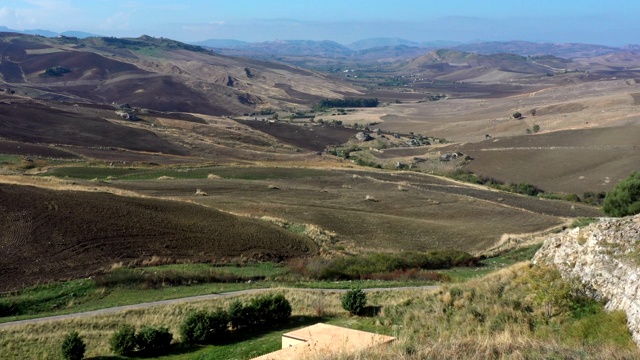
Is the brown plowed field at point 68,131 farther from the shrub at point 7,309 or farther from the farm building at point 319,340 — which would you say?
the farm building at point 319,340

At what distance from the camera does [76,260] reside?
30094 millimetres

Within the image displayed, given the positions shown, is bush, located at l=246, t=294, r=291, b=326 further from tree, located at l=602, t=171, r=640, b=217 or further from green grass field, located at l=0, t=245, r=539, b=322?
tree, located at l=602, t=171, r=640, b=217

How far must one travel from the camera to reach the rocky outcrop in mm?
15336

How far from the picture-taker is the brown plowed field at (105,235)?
29.5 m

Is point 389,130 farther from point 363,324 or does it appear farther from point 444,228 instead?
point 363,324

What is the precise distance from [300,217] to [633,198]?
948 inches

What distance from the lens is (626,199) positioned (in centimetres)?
4562

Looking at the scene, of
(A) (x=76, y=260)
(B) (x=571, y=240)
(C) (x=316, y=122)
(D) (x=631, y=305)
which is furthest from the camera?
(C) (x=316, y=122)

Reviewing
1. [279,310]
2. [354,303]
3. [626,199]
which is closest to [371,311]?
[354,303]

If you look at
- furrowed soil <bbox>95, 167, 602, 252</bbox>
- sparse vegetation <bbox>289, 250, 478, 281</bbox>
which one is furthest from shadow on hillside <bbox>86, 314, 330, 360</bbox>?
furrowed soil <bbox>95, 167, 602, 252</bbox>

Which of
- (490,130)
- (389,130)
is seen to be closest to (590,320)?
(490,130)

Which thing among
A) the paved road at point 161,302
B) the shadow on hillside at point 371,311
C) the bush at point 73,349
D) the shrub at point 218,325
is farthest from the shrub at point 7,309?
the shadow on hillside at point 371,311

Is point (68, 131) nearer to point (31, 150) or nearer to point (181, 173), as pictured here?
point (31, 150)

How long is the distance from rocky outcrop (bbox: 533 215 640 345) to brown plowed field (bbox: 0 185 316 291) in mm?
19301
